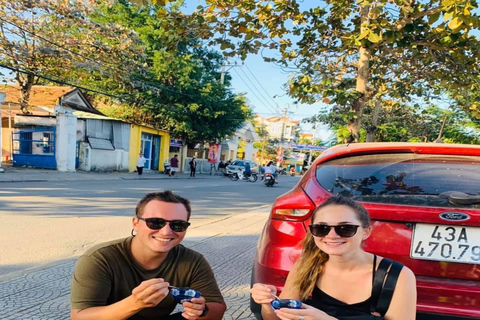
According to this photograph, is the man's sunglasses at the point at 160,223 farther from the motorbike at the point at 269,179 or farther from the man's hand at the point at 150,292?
the motorbike at the point at 269,179

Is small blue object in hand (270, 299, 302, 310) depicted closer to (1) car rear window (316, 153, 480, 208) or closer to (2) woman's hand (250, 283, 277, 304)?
(2) woman's hand (250, 283, 277, 304)

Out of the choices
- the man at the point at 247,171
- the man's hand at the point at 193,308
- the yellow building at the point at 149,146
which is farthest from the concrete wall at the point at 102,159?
the man's hand at the point at 193,308

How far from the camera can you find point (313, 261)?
5.71ft

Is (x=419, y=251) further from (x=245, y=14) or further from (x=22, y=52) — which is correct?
(x=22, y=52)

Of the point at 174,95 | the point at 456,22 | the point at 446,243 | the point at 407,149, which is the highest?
the point at 174,95

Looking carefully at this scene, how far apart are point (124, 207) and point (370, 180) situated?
7016 mm

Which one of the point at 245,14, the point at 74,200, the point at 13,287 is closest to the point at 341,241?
the point at 13,287

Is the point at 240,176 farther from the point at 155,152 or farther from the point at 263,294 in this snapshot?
the point at 263,294

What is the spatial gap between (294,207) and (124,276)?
1052 millimetres

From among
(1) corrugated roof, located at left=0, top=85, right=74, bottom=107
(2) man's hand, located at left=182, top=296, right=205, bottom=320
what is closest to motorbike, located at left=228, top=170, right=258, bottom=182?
(1) corrugated roof, located at left=0, top=85, right=74, bottom=107

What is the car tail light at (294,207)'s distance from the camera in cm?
215

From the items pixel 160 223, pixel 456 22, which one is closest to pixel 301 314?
pixel 160 223

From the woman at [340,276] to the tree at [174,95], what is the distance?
20991 millimetres

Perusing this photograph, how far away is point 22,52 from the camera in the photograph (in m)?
15.8
